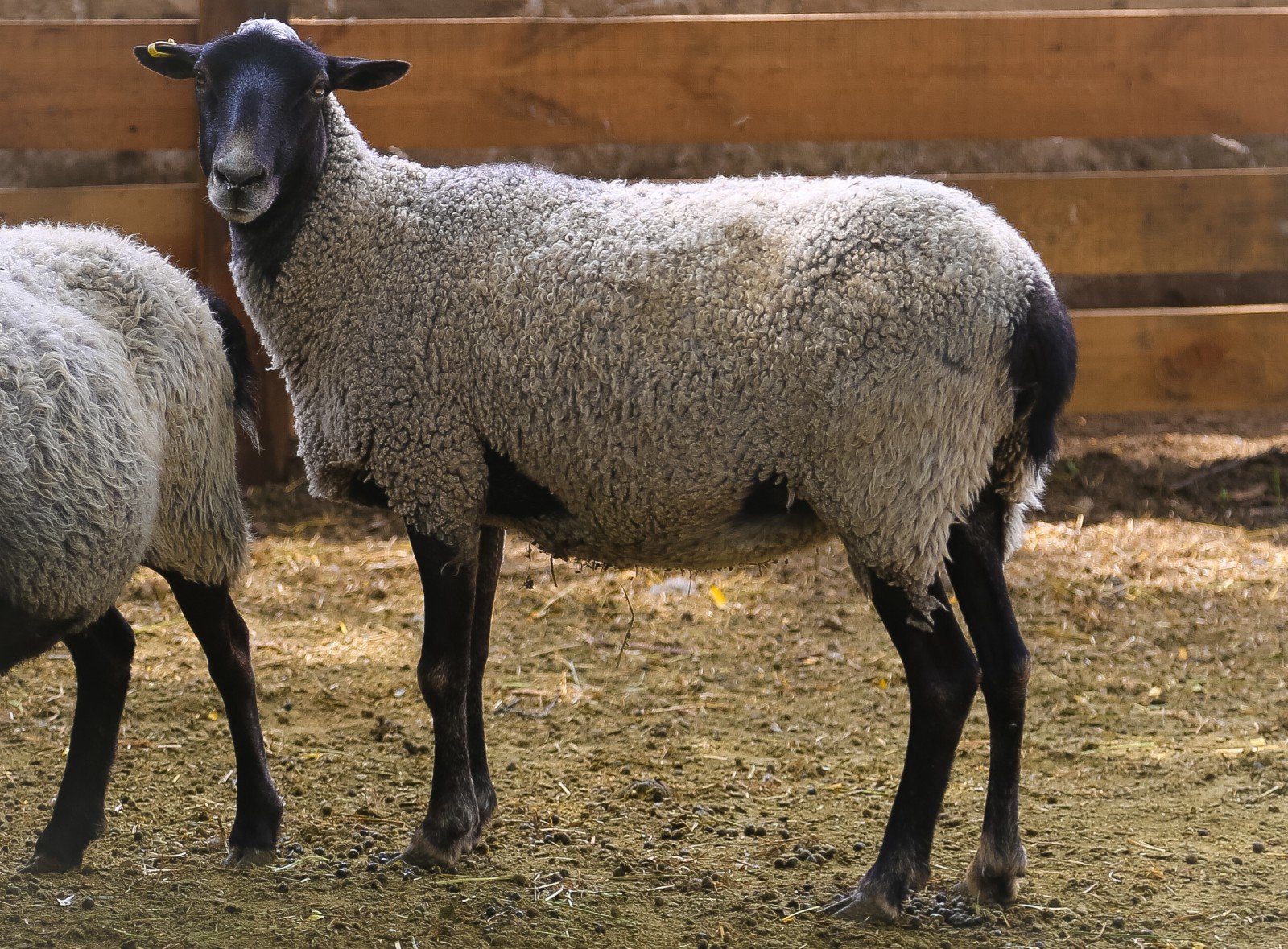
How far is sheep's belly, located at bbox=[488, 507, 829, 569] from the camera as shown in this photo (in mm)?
3285

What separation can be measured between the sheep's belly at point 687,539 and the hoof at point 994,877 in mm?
905

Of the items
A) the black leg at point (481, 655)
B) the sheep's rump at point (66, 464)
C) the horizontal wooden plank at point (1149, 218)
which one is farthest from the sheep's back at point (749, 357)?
the horizontal wooden plank at point (1149, 218)

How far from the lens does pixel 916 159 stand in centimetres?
723

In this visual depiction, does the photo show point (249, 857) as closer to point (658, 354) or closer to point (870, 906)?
point (870, 906)

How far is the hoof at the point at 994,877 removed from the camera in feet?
10.8

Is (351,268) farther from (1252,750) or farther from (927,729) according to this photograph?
(1252,750)

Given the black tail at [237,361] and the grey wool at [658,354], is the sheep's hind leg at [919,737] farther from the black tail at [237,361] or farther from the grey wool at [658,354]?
the black tail at [237,361]

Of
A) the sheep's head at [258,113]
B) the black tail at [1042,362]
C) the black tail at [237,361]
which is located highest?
the sheep's head at [258,113]

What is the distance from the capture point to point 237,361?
366 centimetres

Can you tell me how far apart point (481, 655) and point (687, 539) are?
0.90 m

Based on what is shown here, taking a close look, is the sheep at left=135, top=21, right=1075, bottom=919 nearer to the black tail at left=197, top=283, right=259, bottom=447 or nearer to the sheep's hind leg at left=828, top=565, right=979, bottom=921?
the sheep's hind leg at left=828, top=565, right=979, bottom=921

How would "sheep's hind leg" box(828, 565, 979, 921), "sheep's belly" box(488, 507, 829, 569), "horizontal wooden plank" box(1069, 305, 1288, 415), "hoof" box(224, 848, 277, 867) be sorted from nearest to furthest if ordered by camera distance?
"sheep's hind leg" box(828, 565, 979, 921), "sheep's belly" box(488, 507, 829, 569), "hoof" box(224, 848, 277, 867), "horizontal wooden plank" box(1069, 305, 1288, 415)

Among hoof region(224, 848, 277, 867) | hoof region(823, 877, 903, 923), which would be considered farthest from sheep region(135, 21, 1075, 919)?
hoof region(224, 848, 277, 867)

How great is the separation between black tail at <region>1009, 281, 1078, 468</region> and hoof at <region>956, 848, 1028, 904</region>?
1054 millimetres
